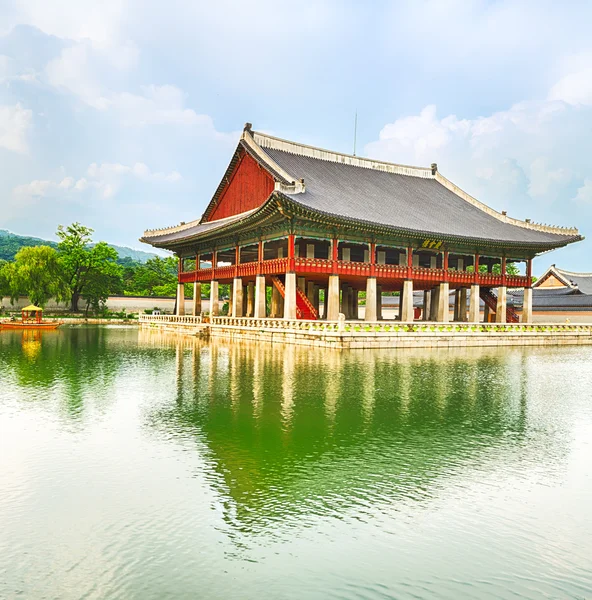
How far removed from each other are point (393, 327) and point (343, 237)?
1032 centimetres

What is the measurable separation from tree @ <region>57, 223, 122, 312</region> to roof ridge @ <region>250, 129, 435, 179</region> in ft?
103

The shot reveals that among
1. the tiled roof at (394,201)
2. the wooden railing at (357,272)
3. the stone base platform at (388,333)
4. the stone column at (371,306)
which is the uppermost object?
the tiled roof at (394,201)

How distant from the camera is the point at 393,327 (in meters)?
36.4

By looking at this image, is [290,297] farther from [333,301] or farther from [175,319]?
[175,319]

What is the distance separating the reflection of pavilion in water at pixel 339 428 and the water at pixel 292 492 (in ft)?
0.18

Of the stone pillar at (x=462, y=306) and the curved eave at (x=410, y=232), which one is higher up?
the curved eave at (x=410, y=232)

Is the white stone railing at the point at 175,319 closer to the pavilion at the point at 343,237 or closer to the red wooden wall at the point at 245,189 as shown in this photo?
the pavilion at the point at 343,237

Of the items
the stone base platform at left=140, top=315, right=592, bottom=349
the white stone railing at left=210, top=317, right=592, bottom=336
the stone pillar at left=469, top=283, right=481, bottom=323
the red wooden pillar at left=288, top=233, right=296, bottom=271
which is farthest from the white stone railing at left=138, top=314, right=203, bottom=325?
the stone pillar at left=469, top=283, right=481, bottom=323

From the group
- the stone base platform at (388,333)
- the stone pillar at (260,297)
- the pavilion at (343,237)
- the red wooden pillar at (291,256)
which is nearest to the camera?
the stone base platform at (388,333)

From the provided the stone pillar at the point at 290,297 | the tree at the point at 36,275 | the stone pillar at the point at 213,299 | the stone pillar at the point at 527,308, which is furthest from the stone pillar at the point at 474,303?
the tree at the point at 36,275

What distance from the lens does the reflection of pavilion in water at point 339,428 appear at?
344 inches

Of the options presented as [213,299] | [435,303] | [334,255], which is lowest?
[435,303]

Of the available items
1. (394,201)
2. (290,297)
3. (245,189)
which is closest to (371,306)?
(290,297)

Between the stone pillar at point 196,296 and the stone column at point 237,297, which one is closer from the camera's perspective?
the stone column at point 237,297
